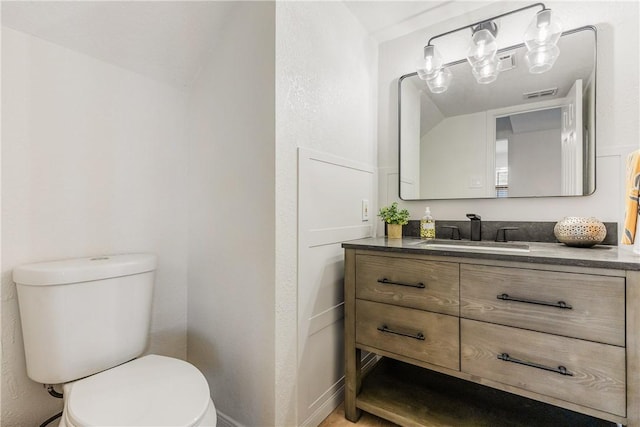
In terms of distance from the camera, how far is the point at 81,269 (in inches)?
40.2

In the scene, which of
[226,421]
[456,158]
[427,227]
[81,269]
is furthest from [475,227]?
[81,269]

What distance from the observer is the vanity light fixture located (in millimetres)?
1308

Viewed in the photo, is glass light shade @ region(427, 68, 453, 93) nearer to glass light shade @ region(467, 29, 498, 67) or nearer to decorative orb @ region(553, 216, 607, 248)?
glass light shade @ region(467, 29, 498, 67)

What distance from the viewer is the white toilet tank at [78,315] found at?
971 mm

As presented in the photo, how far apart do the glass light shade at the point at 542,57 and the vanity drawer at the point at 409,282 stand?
106cm

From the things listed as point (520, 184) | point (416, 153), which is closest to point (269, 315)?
point (416, 153)

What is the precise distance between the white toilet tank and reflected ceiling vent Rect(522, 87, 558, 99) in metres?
1.92

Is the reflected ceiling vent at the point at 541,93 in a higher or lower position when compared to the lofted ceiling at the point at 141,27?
lower

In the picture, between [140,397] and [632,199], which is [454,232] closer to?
[632,199]

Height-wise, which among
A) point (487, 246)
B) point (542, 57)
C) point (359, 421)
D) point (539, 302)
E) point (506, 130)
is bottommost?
point (359, 421)

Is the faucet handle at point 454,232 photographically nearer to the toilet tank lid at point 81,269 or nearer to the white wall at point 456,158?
the white wall at point 456,158

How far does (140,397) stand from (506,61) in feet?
6.77

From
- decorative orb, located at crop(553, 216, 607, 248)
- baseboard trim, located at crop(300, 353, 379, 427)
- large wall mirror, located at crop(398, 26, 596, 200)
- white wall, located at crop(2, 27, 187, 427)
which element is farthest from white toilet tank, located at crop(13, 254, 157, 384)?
decorative orb, located at crop(553, 216, 607, 248)

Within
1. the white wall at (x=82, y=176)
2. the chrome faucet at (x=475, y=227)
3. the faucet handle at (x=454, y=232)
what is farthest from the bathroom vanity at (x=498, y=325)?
the white wall at (x=82, y=176)
